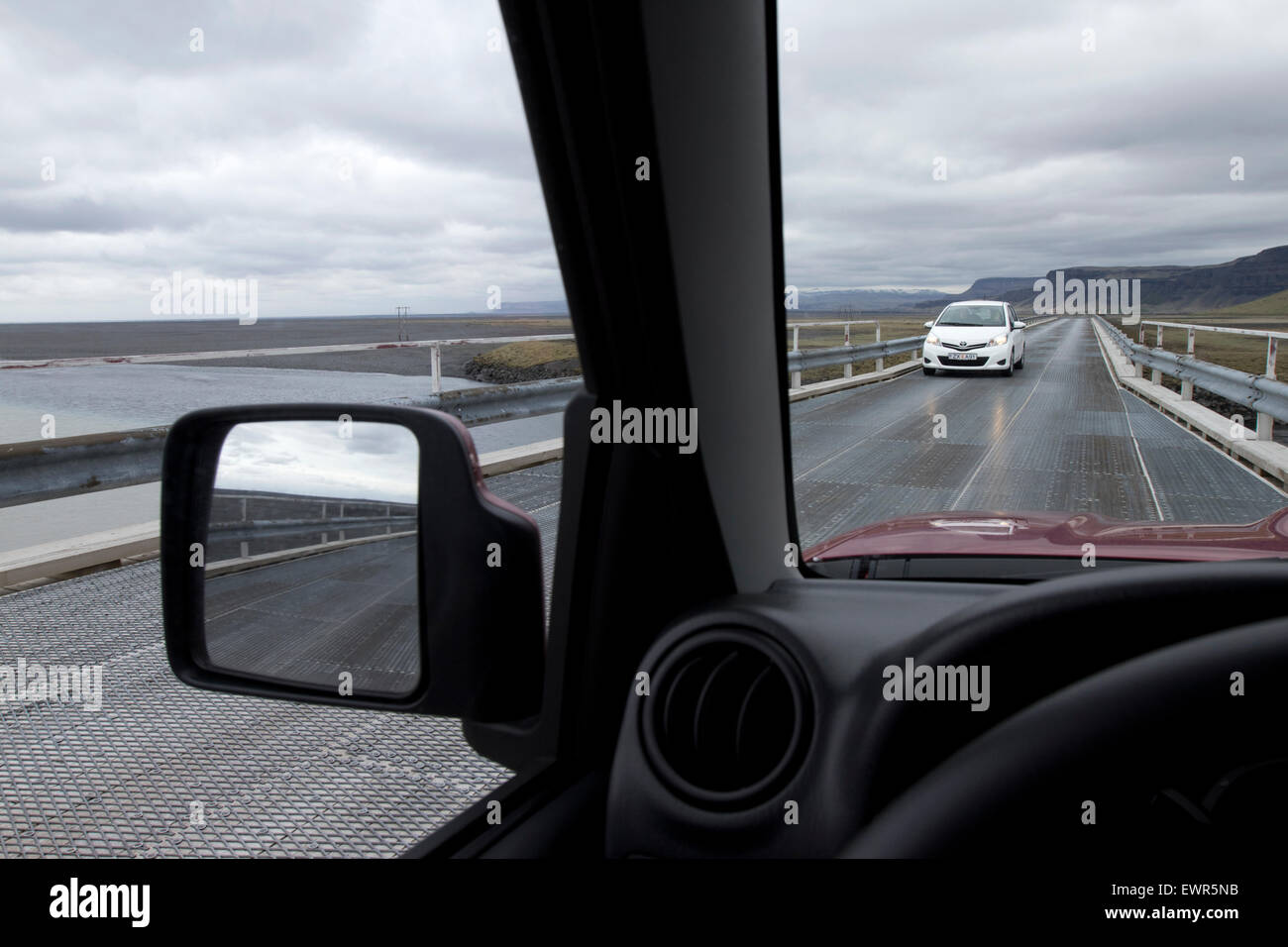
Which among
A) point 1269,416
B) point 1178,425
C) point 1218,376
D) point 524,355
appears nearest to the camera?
point 1269,416

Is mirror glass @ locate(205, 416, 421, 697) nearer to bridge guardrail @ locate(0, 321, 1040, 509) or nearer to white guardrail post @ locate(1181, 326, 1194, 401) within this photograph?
bridge guardrail @ locate(0, 321, 1040, 509)

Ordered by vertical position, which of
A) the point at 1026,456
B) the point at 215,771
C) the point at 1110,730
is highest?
the point at 1026,456

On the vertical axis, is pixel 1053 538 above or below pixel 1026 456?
below

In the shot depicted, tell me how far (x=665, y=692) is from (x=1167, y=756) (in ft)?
2.65

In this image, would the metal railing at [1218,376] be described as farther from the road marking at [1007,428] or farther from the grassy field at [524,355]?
the grassy field at [524,355]

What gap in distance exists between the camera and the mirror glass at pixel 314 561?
1.62 metres

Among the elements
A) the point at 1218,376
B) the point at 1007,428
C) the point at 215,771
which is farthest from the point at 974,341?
the point at 215,771

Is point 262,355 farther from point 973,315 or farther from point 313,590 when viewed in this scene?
point 973,315

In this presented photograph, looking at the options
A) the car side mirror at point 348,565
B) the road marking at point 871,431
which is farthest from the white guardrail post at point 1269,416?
the car side mirror at point 348,565

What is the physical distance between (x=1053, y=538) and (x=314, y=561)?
5.86 ft

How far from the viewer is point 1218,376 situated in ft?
7.53

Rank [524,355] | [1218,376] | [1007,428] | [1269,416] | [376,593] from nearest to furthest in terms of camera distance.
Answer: [376,593]
[1269,416]
[1218,376]
[524,355]
[1007,428]
